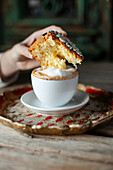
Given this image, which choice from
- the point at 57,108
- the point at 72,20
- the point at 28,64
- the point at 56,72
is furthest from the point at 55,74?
the point at 72,20

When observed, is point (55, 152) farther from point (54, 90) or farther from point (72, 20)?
point (72, 20)

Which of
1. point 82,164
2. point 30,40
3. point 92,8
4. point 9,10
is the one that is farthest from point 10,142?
point 9,10

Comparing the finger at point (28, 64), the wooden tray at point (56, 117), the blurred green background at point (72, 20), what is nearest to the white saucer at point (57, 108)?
the wooden tray at point (56, 117)

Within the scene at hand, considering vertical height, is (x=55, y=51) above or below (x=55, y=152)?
above

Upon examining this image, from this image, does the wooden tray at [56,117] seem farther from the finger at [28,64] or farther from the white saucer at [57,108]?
the finger at [28,64]

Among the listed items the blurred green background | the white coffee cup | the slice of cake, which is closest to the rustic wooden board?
the white coffee cup

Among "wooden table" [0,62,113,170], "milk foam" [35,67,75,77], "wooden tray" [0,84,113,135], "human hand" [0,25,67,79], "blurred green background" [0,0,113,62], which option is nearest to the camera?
"wooden table" [0,62,113,170]

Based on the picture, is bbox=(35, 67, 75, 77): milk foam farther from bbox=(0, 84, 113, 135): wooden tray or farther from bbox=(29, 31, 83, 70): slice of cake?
bbox=(0, 84, 113, 135): wooden tray

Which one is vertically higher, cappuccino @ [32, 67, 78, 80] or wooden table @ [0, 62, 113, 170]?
cappuccino @ [32, 67, 78, 80]
